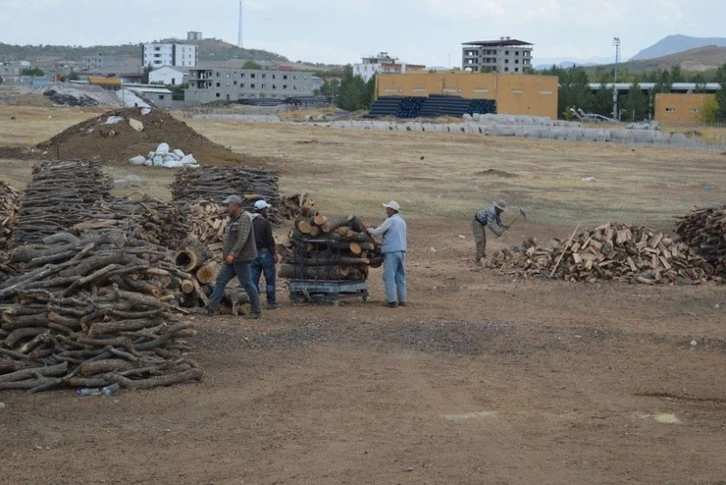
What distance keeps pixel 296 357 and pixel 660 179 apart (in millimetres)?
35759

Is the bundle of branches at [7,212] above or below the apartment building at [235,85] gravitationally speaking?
below

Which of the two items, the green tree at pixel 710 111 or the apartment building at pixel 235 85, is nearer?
the green tree at pixel 710 111

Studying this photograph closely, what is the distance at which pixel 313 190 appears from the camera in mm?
36500

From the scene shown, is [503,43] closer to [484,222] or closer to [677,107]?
[677,107]

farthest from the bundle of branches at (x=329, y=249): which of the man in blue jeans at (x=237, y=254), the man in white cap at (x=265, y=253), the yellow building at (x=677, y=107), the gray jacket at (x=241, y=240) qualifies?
the yellow building at (x=677, y=107)

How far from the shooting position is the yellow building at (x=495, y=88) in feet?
319

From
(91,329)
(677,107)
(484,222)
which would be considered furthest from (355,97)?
(91,329)

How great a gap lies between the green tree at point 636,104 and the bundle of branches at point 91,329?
9959cm

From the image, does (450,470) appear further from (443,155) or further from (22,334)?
(443,155)

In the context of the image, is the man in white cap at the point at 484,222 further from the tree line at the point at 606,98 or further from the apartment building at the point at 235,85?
the apartment building at the point at 235,85

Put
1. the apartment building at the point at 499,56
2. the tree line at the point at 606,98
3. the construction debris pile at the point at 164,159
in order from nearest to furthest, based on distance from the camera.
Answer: the construction debris pile at the point at 164,159 < the tree line at the point at 606,98 < the apartment building at the point at 499,56

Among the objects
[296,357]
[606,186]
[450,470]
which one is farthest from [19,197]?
[606,186]

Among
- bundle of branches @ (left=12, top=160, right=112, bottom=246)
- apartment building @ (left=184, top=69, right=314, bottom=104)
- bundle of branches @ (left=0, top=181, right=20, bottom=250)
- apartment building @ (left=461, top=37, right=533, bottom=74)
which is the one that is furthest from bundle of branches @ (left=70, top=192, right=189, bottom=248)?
apartment building @ (left=461, top=37, right=533, bottom=74)

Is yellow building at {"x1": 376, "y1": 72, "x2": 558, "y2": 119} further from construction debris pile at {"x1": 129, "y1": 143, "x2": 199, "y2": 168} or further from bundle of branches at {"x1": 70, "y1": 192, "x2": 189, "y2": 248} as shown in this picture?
bundle of branches at {"x1": 70, "y1": 192, "x2": 189, "y2": 248}
